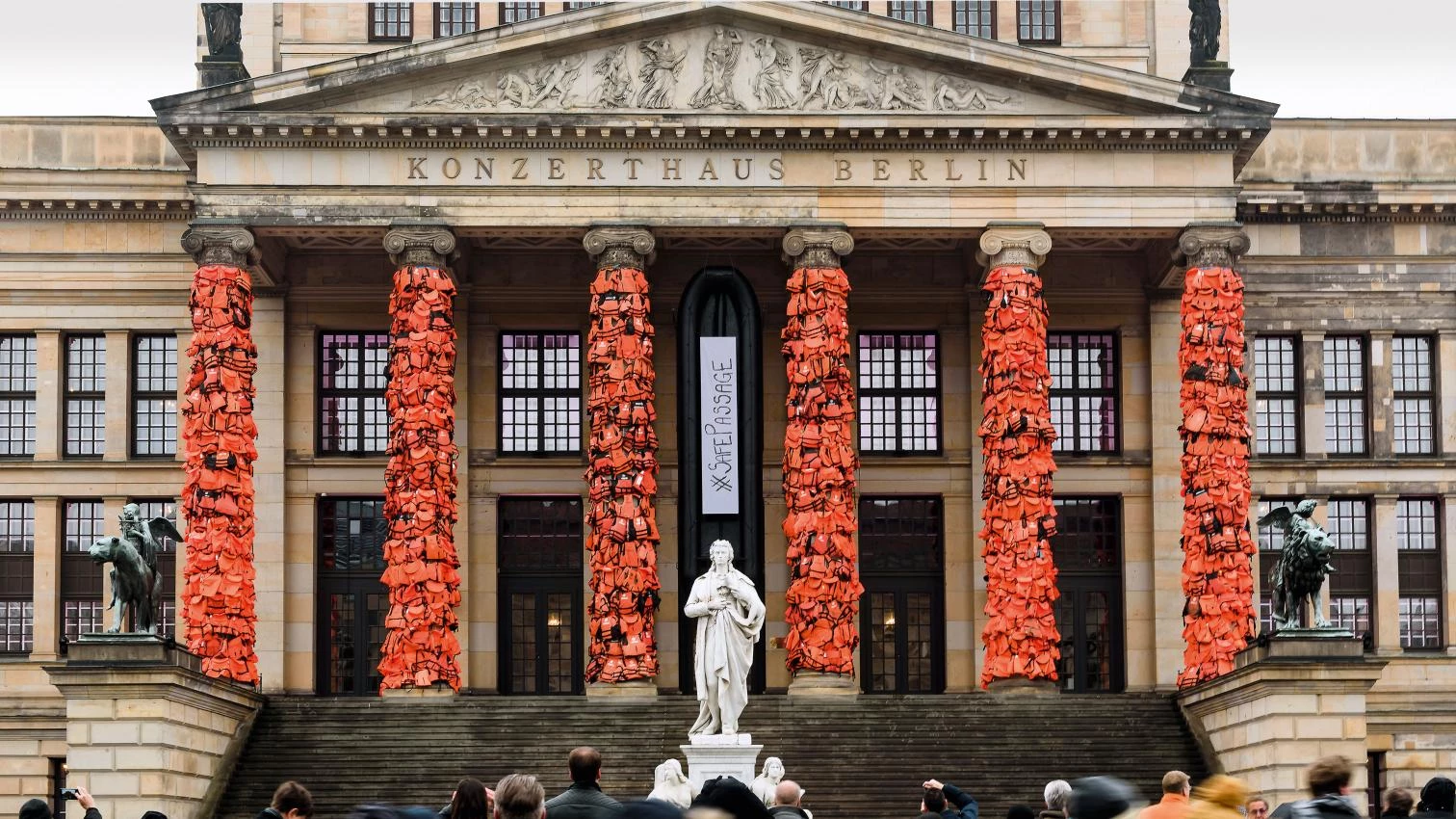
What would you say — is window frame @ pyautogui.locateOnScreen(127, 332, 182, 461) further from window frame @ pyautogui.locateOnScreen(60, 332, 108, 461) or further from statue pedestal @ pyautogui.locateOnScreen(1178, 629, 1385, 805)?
statue pedestal @ pyautogui.locateOnScreen(1178, 629, 1385, 805)

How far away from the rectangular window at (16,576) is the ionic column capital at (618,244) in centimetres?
1486

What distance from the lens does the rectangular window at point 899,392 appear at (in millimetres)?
55188

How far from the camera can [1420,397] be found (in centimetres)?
5631

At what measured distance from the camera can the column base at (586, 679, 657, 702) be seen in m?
48.0

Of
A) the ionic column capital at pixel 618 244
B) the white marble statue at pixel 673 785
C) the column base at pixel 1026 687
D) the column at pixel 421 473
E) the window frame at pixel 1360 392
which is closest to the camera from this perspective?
the white marble statue at pixel 673 785

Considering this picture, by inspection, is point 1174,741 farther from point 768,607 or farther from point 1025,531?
point 768,607

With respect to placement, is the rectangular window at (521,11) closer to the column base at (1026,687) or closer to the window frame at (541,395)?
the window frame at (541,395)

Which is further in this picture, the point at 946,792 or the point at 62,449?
the point at 62,449

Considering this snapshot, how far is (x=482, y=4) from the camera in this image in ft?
185

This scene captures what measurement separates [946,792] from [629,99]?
93.7 ft

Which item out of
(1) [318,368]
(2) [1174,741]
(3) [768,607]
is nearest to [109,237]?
(1) [318,368]

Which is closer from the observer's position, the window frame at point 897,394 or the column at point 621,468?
the column at point 621,468

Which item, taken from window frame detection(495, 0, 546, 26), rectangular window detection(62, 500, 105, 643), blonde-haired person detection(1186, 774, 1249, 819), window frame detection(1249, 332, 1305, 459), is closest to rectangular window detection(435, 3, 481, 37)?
window frame detection(495, 0, 546, 26)

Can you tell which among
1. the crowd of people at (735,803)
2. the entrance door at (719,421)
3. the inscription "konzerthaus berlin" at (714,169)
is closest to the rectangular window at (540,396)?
the entrance door at (719,421)
